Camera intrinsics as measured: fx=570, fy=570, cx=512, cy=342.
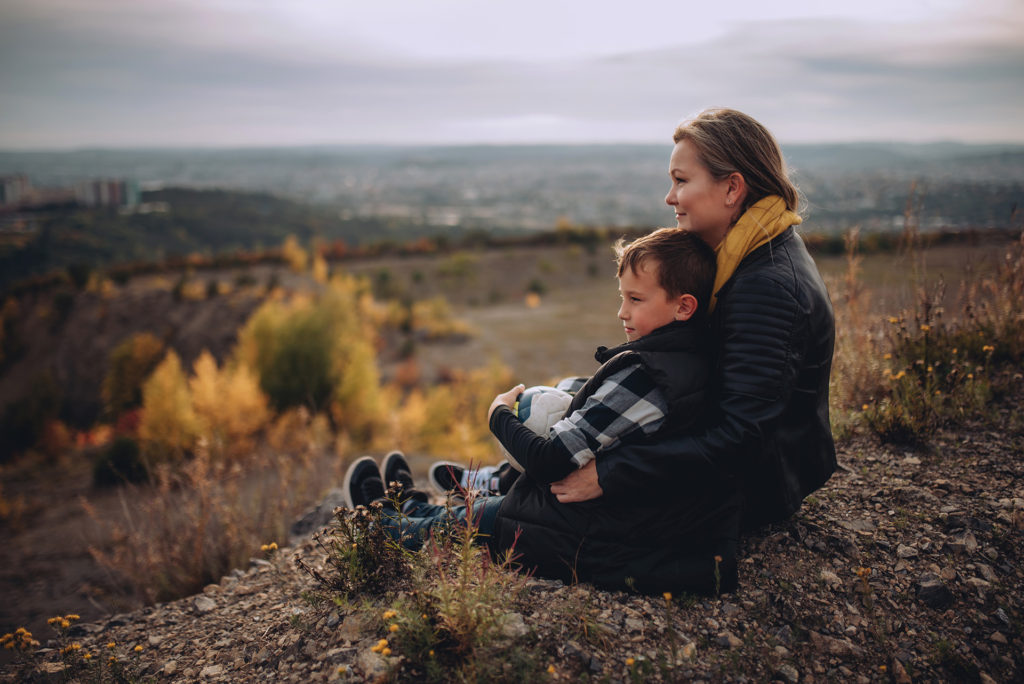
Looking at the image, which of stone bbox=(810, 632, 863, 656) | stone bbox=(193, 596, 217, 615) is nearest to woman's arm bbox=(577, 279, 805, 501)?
stone bbox=(810, 632, 863, 656)

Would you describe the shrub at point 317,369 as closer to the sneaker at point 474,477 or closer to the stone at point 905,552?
the sneaker at point 474,477

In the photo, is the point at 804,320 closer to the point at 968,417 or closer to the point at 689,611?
the point at 689,611

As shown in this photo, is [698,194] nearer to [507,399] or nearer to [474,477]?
[507,399]

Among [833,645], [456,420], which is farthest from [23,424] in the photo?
[833,645]

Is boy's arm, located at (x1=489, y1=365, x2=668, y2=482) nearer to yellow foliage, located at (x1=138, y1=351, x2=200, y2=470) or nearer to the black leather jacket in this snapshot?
the black leather jacket

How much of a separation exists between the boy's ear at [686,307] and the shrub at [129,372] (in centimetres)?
1695

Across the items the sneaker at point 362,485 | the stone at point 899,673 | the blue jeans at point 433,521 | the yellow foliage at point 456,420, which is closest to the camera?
the stone at point 899,673

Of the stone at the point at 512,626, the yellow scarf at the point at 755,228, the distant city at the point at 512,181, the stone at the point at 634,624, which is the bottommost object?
the stone at the point at 634,624

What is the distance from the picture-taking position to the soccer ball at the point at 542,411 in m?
2.43

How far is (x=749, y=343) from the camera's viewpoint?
2.11m

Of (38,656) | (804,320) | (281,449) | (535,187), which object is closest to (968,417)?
(804,320)

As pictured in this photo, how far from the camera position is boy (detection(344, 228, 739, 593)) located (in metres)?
2.19

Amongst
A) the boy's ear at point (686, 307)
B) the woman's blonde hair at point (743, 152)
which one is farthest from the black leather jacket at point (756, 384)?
the woman's blonde hair at point (743, 152)

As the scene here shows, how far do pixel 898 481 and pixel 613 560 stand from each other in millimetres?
1903
